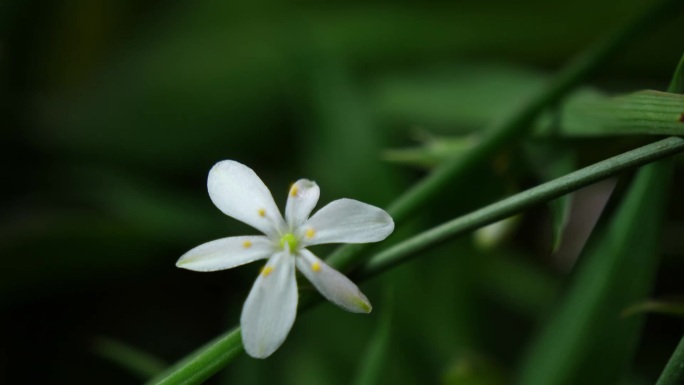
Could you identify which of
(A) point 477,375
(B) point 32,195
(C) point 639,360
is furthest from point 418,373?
(B) point 32,195

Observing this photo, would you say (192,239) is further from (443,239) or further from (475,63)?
(443,239)

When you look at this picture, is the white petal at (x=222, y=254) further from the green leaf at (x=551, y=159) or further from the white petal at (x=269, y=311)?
the green leaf at (x=551, y=159)

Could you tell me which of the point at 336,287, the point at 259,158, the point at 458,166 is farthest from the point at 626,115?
the point at 259,158

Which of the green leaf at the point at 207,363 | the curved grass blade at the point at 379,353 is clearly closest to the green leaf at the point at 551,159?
the curved grass blade at the point at 379,353

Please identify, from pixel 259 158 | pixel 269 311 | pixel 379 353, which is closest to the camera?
pixel 269 311

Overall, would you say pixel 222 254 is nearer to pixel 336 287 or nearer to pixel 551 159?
pixel 336 287
